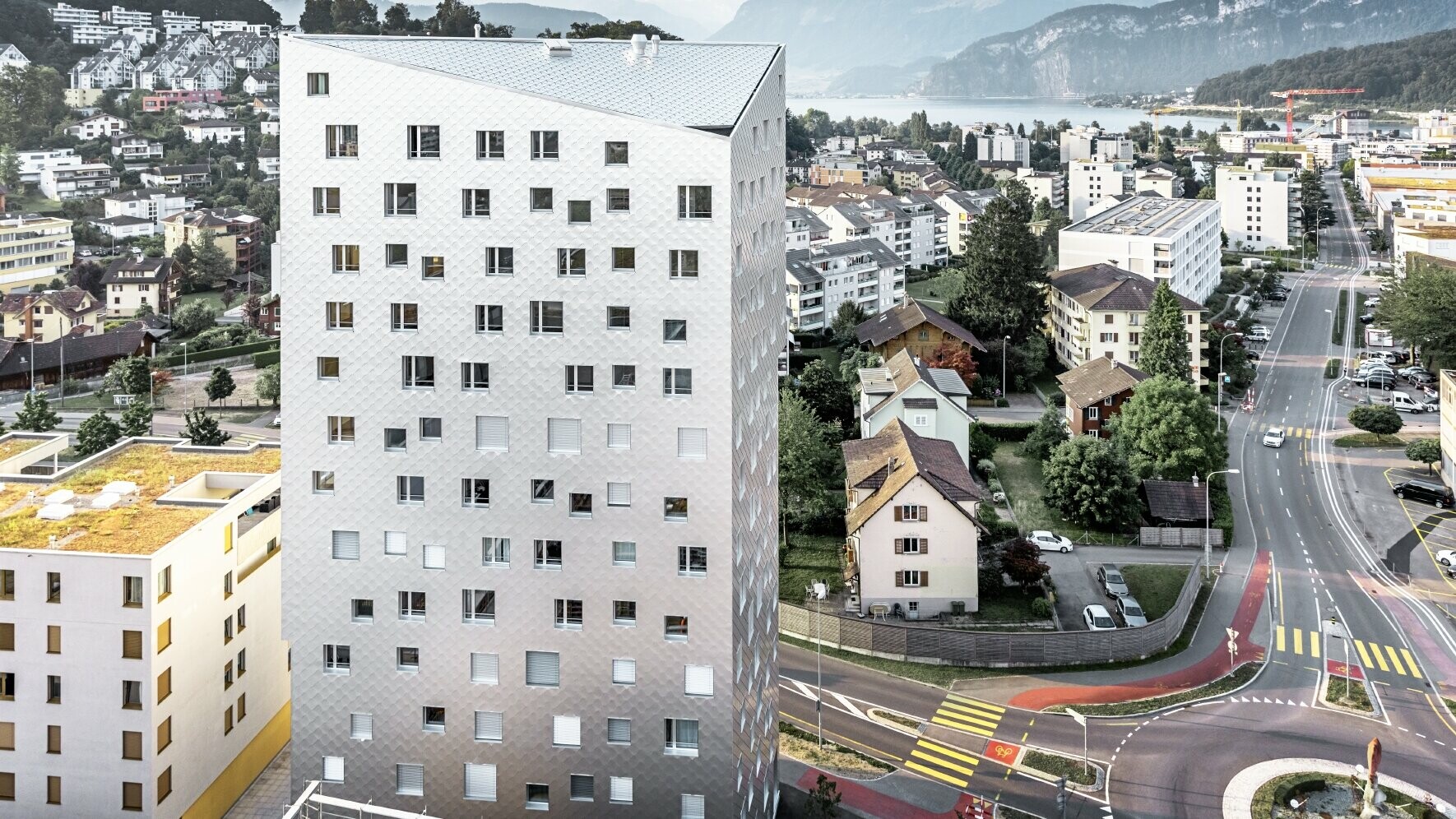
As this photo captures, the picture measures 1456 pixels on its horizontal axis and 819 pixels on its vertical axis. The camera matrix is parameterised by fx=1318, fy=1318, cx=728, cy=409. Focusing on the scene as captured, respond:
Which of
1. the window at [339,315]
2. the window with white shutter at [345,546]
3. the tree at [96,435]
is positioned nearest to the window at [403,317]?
the window at [339,315]

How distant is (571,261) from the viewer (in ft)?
84.6

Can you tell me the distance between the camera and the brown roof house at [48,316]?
9306cm

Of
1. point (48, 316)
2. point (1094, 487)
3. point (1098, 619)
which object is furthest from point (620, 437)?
point (48, 316)

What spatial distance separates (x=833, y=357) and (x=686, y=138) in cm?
6129

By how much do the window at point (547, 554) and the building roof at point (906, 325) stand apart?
2111 inches

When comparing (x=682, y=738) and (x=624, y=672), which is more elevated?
(x=624, y=672)

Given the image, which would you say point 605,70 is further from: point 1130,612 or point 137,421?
point 137,421

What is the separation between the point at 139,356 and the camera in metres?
85.8

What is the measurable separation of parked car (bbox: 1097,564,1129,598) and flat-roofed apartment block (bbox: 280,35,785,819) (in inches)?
931

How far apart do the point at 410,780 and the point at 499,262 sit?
35.3ft

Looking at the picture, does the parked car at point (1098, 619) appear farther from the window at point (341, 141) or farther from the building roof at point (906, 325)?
the building roof at point (906, 325)

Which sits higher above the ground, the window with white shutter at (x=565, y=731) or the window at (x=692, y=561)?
the window at (x=692, y=561)

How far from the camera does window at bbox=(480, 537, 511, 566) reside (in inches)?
1042

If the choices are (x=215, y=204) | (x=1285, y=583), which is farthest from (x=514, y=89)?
(x=215, y=204)
